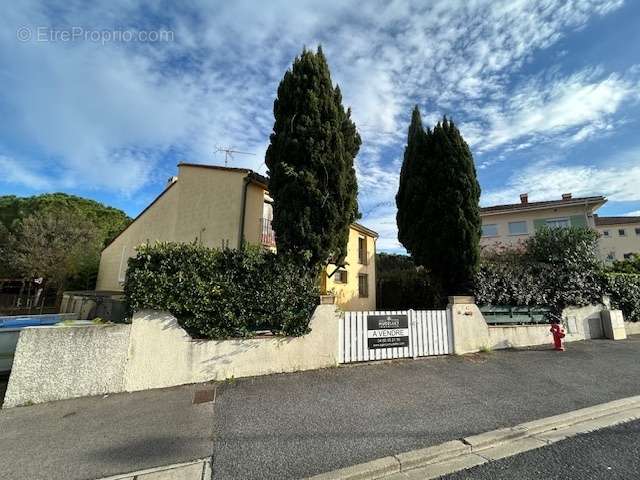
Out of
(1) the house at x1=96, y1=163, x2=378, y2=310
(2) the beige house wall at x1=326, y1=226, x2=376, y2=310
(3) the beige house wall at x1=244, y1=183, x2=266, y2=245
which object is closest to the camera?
(3) the beige house wall at x1=244, y1=183, x2=266, y2=245

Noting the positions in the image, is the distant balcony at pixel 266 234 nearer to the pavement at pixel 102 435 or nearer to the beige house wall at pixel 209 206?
the beige house wall at pixel 209 206

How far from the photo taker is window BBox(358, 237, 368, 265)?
20.9 metres

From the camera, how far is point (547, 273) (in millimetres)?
11320

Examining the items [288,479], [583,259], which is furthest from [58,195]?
[583,259]

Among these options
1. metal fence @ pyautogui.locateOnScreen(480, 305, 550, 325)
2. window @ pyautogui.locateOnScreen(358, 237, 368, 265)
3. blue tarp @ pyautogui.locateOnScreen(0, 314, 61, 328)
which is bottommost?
blue tarp @ pyautogui.locateOnScreen(0, 314, 61, 328)

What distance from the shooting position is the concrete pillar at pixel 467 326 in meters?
8.66

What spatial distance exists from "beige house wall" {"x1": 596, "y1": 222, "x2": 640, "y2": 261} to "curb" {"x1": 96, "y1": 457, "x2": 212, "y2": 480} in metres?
48.6

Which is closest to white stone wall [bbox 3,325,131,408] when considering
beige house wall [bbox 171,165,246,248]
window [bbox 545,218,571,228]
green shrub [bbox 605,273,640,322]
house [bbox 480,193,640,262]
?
beige house wall [bbox 171,165,246,248]

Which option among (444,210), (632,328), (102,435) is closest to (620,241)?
(632,328)

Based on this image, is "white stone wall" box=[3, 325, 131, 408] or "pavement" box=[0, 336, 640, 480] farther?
"white stone wall" box=[3, 325, 131, 408]

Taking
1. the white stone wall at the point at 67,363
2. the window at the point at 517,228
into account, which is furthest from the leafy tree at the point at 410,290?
the window at the point at 517,228

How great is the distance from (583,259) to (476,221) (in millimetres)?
5689

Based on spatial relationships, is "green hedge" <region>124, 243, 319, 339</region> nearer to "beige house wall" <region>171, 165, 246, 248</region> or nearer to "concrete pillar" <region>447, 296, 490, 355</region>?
"concrete pillar" <region>447, 296, 490, 355</region>

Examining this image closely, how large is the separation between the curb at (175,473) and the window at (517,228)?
3165cm
